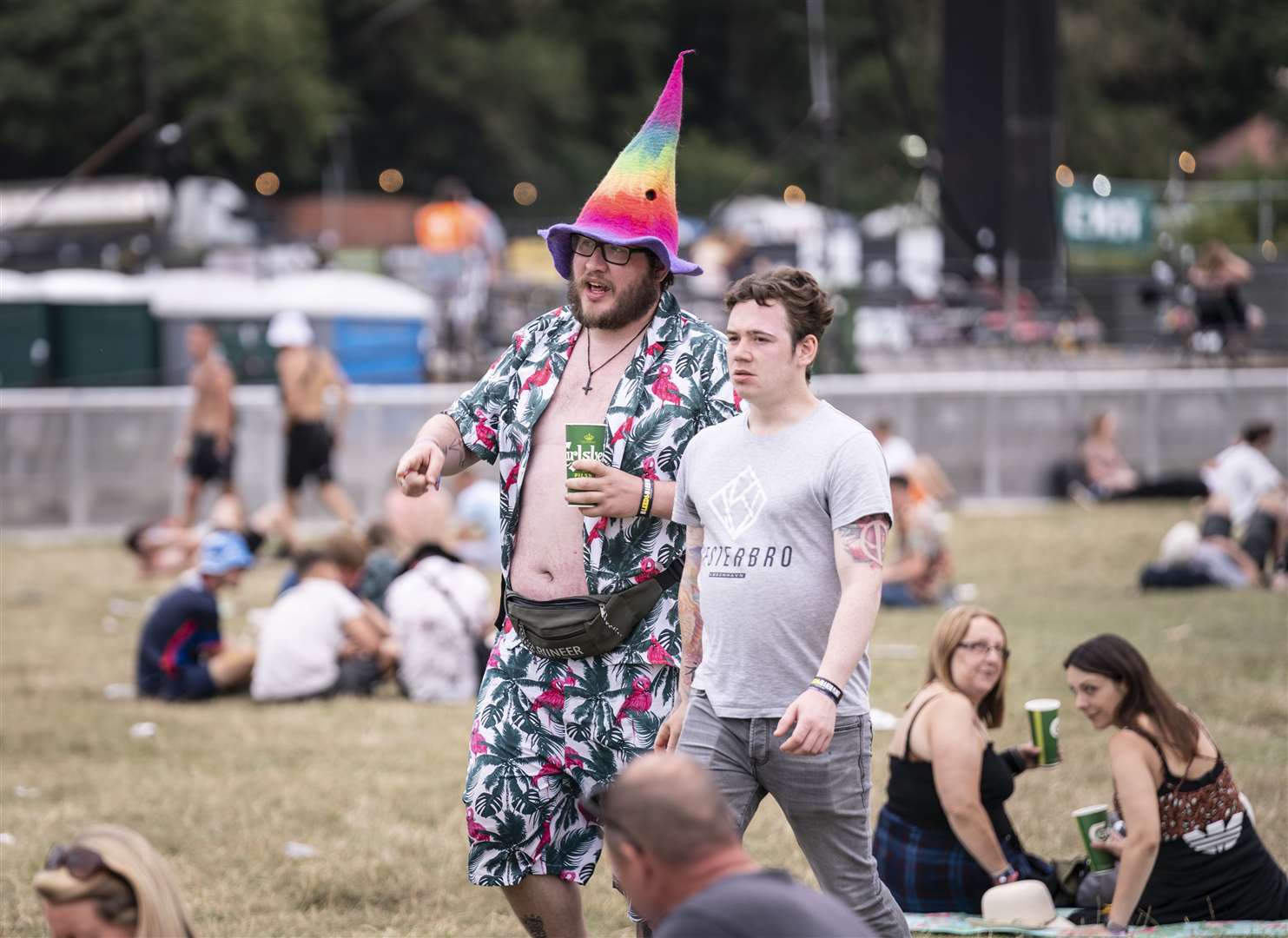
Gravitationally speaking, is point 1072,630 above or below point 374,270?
below

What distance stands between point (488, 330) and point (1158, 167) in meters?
37.9

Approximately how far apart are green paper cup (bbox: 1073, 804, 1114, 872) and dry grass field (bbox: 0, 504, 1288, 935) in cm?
79

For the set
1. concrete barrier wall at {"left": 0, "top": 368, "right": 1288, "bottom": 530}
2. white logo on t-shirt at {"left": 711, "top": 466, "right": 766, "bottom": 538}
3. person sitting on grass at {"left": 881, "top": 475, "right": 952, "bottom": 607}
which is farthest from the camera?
concrete barrier wall at {"left": 0, "top": 368, "right": 1288, "bottom": 530}

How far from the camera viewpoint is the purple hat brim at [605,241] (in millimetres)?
4160

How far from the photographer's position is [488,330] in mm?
22422

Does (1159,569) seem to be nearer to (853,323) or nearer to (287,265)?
(853,323)

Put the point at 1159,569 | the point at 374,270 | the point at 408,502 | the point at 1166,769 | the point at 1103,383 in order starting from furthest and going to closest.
→ the point at 374,270, the point at 1103,383, the point at 1159,569, the point at 408,502, the point at 1166,769

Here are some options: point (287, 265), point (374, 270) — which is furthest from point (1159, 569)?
point (374, 270)

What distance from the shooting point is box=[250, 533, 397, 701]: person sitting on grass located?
30.4 feet

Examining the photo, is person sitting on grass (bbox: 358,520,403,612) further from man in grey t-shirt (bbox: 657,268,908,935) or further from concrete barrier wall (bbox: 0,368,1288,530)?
man in grey t-shirt (bbox: 657,268,908,935)

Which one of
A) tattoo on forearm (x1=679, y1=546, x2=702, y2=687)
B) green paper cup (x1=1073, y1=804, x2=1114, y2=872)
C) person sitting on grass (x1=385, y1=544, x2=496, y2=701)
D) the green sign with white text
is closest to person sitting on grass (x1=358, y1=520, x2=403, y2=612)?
person sitting on grass (x1=385, y1=544, x2=496, y2=701)

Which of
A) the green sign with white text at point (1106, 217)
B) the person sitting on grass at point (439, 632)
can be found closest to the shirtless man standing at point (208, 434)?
the person sitting on grass at point (439, 632)

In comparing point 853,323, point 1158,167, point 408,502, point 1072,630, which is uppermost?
point 1158,167

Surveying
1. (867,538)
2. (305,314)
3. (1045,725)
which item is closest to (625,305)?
(867,538)
